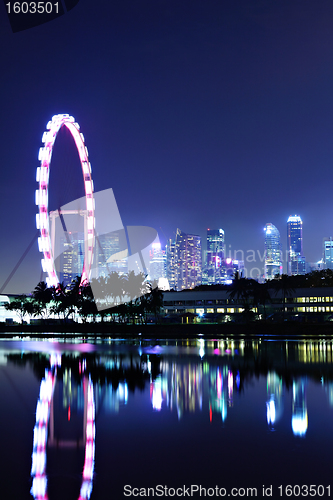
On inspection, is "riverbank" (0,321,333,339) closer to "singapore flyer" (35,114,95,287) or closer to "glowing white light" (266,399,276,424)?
"singapore flyer" (35,114,95,287)

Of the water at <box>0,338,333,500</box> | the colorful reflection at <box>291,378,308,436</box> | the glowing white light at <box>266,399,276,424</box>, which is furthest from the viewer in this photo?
the glowing white light at <box>266,399,276,424</box>

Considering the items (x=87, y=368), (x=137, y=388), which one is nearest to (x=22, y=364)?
(x=87, y=368)

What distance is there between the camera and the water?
9461 mm

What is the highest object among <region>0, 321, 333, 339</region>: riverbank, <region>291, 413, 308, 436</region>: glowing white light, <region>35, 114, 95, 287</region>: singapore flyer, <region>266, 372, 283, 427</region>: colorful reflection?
<region>35, 114, 95, 287</region>: singapore flyer

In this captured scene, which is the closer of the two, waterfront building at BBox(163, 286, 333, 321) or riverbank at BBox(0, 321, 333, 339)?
riverbank at BBox(0, 321, 333, 339)

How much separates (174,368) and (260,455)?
16.2 meters

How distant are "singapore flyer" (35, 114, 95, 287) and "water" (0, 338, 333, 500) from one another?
4636cm

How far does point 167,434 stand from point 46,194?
6012cm

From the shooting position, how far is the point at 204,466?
34.3 feet

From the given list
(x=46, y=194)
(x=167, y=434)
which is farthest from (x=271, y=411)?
(x=46, y=194)

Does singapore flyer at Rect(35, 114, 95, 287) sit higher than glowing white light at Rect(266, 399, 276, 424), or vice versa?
singapore flyer at Rect(35, 114, 95, 287)

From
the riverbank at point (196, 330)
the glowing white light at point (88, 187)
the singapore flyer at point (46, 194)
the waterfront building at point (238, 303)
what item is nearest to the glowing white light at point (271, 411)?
the riverbank at point (196, 330)

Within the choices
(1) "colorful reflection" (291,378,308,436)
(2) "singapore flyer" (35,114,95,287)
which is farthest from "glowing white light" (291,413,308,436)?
(2) "singapore flyer" (35,114,95,287)

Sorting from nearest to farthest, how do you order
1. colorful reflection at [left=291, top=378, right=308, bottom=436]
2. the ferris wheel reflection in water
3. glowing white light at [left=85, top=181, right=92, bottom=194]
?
the ferris wheel reflection in water < colorful reflection at [left=291, top=378, right=308, bottom=436] < glowing white light at [left=85, top=181, right=92, bottom=194]
